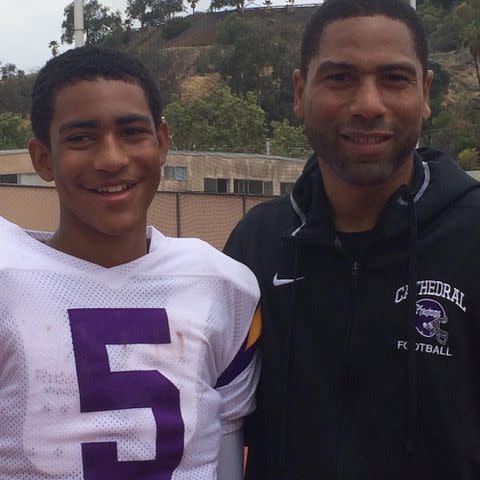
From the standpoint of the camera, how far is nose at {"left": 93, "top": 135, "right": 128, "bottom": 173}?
2.18 m

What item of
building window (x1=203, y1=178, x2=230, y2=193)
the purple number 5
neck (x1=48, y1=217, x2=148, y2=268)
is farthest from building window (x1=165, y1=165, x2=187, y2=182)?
the purple number 5

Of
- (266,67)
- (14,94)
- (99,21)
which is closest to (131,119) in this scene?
(266,67)

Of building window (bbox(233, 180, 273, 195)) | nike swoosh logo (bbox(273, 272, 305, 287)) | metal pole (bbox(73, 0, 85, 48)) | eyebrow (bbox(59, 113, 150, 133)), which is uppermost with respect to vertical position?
metal pole (bbox(73, 0, 85, 48))

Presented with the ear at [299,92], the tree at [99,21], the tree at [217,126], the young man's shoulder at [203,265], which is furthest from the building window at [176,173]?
the tree at [99,21]

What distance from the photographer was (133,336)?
217 centimetres

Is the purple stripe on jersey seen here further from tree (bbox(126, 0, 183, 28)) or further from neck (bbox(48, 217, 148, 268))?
tree (bbox(126, 0, 183, 28))

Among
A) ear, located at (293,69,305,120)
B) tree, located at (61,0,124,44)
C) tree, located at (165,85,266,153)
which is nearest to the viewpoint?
ear, located at (293,69,305,120)

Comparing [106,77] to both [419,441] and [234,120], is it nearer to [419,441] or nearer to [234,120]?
[419,441]

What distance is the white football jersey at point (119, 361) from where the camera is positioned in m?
2.05

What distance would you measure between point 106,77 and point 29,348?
0.67 m

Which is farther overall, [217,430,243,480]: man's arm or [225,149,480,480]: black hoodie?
[217,430,243,480]: man's arm

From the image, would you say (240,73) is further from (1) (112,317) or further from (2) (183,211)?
(1) (112,317)

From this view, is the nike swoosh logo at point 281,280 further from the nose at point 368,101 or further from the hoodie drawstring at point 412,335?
the nose at point 368,101

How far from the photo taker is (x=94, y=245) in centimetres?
225
